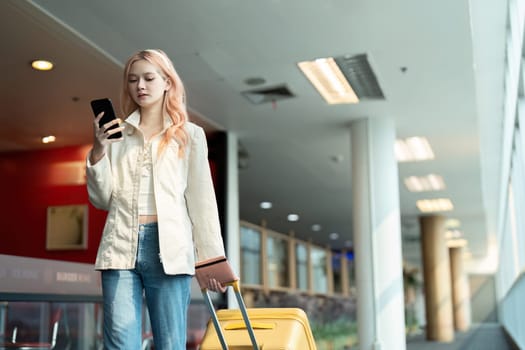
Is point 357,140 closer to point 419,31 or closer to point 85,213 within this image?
point 419,31

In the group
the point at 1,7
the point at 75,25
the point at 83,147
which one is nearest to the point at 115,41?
the point at 75,25

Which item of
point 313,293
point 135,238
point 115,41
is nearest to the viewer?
point 135,238

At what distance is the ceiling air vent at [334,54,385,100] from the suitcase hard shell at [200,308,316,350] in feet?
12.6

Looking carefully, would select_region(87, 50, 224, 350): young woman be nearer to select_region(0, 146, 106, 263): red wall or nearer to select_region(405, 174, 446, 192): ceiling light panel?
select_region(0, 146, 106, 263): red wall

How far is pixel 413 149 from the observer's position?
9.70 metres

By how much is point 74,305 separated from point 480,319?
3234cm

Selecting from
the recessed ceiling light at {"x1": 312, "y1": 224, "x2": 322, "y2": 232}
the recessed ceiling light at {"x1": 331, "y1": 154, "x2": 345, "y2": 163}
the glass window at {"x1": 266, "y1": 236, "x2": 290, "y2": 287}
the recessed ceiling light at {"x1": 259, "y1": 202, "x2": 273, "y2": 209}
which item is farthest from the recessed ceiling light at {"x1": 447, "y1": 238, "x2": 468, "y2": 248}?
the recessed ceiling light at {"x1": 331, "y1": 154, "x2": 345, "y2": 163}

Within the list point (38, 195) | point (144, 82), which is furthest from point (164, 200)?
point (38, 195)

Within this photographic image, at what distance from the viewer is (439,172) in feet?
37.1

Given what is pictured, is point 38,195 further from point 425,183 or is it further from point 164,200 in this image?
point 425,183

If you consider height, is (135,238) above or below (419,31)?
below

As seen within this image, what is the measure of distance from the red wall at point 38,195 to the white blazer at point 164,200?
14.1 ft

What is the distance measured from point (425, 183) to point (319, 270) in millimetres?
12295

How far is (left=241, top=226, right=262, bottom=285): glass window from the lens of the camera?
15750mm
